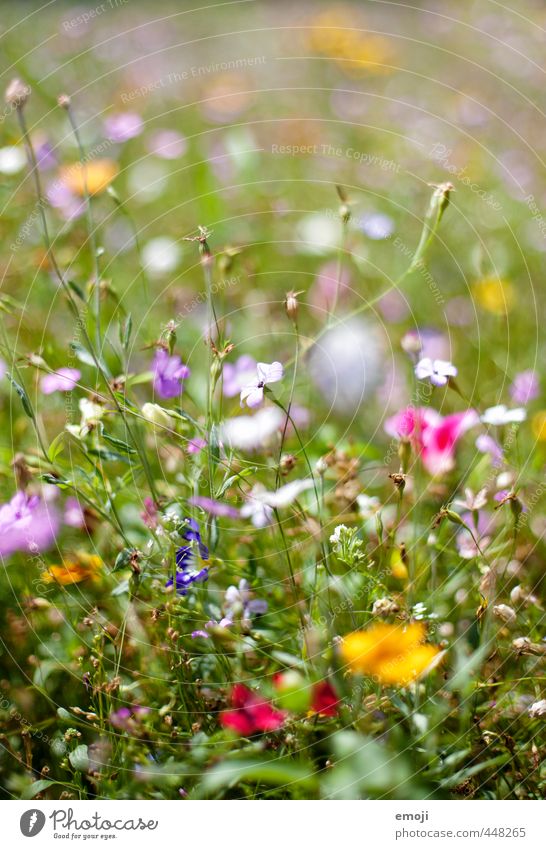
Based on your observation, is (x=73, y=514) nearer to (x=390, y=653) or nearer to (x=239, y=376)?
(x=239, y=376)

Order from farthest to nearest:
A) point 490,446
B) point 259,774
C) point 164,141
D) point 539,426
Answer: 1. point 164,141
2. point 539,426
3. point 490,446
4. point 259,774

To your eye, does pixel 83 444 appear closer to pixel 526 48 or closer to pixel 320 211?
pixel 320 211

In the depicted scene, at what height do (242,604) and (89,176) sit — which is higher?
(89,176)

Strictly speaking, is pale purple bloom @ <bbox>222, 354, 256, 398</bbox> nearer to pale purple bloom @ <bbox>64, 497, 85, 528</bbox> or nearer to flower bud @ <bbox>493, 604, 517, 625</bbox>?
pale purple bloom @ <bbox>64, 497, 85, 528</bbox>

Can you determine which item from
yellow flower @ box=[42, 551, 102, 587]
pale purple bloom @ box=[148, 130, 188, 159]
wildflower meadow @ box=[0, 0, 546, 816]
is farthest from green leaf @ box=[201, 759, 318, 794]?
pale purple bloom @ box=[148, 130, 188, 159]

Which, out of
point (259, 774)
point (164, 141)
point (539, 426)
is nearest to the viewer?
point (259, 774)

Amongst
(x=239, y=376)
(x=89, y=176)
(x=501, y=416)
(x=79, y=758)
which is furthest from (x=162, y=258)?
(x=79, y=758)

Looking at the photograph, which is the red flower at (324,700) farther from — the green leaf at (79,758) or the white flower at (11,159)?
the white flower at (11,159)
